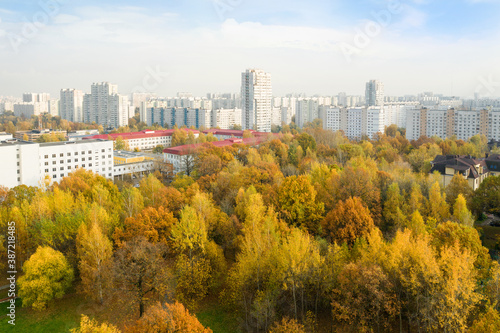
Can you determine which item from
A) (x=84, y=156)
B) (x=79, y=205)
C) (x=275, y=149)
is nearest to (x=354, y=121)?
(x=275, y=149)

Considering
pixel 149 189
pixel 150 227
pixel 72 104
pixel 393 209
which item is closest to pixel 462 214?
pixel 393 209

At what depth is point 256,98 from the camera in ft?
194

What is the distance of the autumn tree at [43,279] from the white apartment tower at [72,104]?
8118 centimetres

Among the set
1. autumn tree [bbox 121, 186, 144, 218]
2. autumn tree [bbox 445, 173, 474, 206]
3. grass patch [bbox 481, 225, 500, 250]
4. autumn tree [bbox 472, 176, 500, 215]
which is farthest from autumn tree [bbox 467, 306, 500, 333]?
autumn tree [bbox 121, 186, 144, 218]

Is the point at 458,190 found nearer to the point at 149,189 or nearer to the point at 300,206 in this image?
the point at 300,206

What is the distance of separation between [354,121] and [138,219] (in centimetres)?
4885

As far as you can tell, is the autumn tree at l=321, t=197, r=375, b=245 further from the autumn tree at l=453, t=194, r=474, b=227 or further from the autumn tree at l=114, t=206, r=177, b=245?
the autumn tree at l=114, t=206, r=177, b=245

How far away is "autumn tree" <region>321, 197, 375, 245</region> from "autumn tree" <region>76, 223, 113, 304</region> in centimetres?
835

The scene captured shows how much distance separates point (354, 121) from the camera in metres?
59.2

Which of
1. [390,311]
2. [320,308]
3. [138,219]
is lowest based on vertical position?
[320,308]

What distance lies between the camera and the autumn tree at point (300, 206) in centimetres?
1698

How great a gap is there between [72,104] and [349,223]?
85833 millimetres

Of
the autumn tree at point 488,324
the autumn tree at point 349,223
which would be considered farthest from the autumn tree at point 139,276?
the autumn tree at point 488,324

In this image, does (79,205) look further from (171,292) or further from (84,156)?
(84,156)
